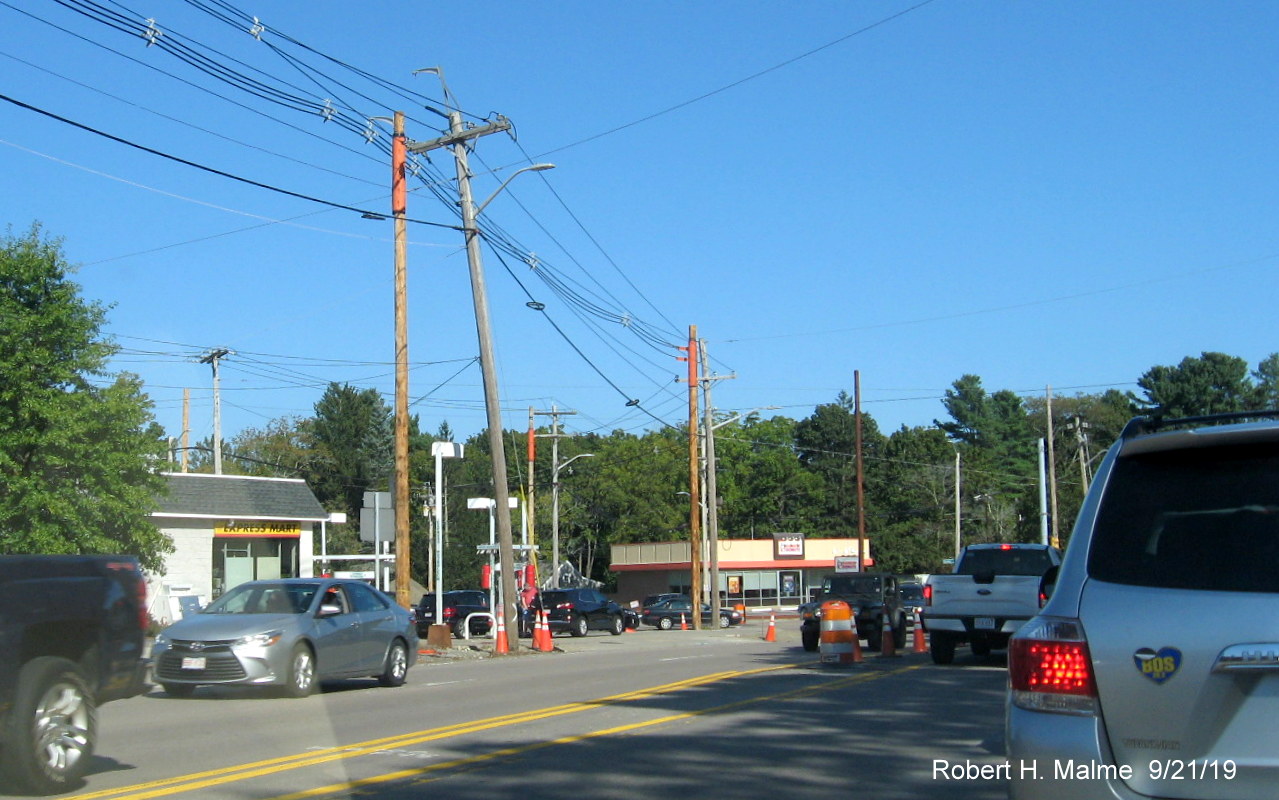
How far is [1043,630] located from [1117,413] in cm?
9515

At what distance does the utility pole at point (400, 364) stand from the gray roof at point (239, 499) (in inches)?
567

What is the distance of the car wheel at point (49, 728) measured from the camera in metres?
→ 7.80

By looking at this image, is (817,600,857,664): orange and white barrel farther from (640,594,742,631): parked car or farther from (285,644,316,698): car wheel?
(640,594,742,631): parked car

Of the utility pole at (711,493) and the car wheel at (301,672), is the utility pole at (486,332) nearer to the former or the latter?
the car wheel at (301,672)

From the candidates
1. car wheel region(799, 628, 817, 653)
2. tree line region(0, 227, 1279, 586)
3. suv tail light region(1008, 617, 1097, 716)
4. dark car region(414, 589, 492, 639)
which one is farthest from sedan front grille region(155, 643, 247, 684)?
tree line region(0, 227, 1279, 586)

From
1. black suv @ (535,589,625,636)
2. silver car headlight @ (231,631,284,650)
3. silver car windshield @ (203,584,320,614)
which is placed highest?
silver car windshield @ (203,584,320,614)

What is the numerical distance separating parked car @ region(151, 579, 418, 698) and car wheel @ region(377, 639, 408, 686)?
0.01 metres

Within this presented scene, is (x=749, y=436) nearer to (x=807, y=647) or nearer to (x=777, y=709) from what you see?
(x=807, y=647)

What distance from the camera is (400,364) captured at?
25.2 meters

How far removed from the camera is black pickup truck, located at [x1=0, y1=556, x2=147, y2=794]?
305 inches

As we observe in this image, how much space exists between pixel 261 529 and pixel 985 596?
89.8 feet

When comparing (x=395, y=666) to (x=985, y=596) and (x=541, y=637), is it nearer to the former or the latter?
(x=985, y=596)

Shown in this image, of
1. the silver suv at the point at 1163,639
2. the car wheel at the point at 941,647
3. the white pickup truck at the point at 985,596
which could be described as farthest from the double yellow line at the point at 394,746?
the silver suv at the point at 1163,639

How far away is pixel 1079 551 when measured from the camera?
14.9 ft
